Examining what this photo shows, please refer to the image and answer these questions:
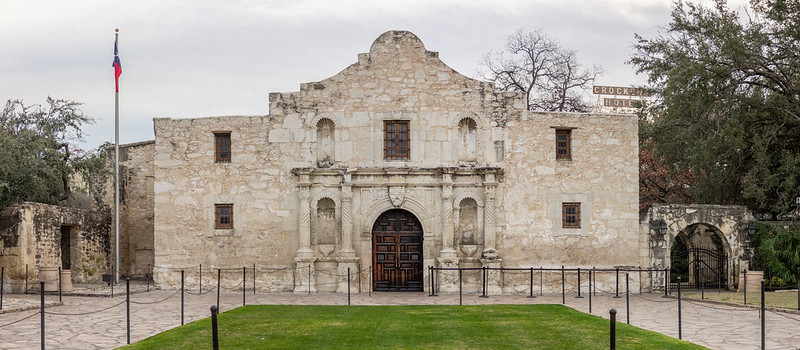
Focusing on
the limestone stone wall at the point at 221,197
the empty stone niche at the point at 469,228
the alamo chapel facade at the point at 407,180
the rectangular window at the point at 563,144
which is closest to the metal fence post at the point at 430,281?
the alamo chapel facade at the point at 407,180

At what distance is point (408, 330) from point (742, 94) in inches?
628

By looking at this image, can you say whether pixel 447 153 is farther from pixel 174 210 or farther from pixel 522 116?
pixel 174 210

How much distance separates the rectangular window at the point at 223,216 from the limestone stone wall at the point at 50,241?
203 inches

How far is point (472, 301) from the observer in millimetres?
21781

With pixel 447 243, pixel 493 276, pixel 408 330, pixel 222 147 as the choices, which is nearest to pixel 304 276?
pixel 447 243

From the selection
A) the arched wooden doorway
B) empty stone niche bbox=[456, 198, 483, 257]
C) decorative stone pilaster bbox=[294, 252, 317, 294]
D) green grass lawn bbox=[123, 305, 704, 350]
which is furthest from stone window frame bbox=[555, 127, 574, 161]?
decorative stone pilaster bbox=[294, 252, 317, 294]

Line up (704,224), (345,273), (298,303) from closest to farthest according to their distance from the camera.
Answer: (298,303), (345,273), (704,224)

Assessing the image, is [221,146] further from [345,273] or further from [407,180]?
[407,180]

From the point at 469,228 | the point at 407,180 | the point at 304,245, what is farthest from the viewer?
the point at 469,228

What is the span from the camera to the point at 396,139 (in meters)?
25.2

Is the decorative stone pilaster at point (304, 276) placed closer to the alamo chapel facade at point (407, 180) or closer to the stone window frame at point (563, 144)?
the alamo chapel facade at point (407, 180)

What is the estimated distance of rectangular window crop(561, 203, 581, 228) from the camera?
82.6ft

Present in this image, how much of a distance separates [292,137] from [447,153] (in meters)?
4.81

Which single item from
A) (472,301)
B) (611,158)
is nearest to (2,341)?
(472,301)
